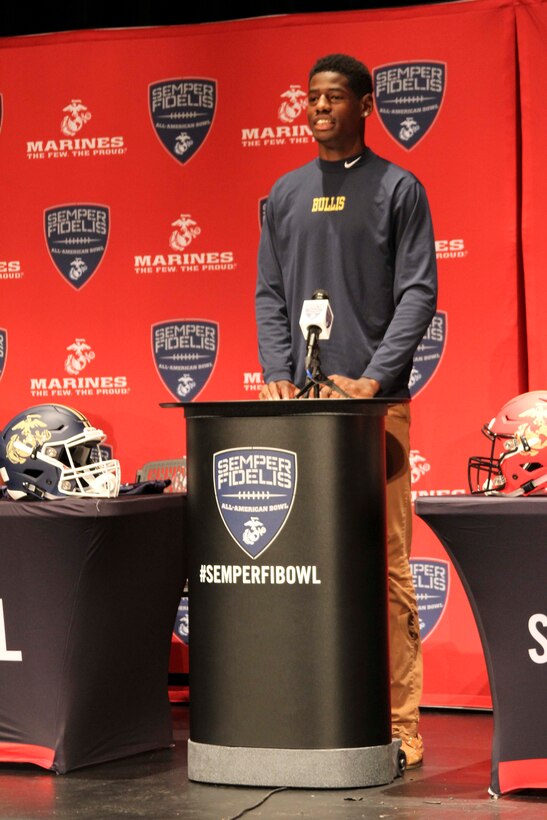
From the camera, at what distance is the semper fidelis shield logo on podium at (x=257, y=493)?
352 cm

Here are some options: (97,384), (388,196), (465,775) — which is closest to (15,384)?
(97,384)

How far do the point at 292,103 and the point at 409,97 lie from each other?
0.47 metres

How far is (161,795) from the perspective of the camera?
11.8ft

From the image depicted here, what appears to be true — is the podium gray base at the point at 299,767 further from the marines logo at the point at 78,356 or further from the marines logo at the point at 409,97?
the marines logo at the point at 409,97

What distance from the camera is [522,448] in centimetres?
362

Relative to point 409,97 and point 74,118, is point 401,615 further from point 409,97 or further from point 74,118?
point 74,118

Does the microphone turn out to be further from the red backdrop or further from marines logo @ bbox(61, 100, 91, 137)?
marines logo @ bbox(61, 100, 91, 137)

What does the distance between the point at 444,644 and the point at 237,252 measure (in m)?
1.74

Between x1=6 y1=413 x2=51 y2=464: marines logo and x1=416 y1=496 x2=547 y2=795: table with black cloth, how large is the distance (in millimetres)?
1186

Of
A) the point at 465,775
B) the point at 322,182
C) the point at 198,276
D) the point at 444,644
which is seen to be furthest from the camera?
the point at 198,276

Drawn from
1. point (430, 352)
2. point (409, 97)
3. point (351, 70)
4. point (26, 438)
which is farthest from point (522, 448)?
point (409, 97)

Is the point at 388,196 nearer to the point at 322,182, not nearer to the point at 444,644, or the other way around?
the point at 322,182

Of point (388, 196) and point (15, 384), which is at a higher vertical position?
point (388, 196)

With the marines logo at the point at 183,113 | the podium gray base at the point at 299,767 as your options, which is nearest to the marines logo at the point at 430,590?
the podium gray base at the point at 299,767
